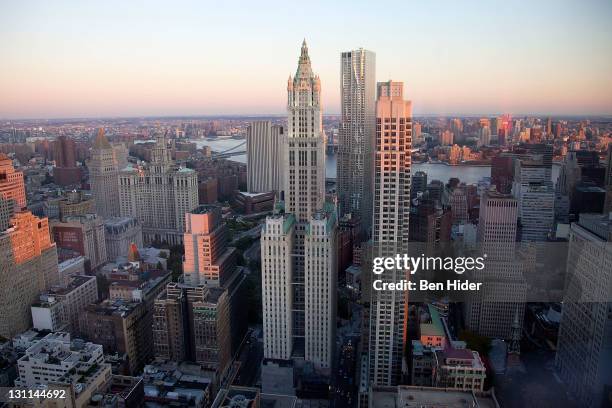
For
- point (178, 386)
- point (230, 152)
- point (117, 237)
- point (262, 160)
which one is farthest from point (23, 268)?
point (230, 152)

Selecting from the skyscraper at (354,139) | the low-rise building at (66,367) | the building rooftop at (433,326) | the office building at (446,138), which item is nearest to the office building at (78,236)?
the low-rise building at (66,367)

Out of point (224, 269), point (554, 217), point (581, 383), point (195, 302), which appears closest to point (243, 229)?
point (224, 269)

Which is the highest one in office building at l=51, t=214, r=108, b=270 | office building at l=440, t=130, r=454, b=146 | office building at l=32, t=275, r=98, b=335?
office building at l=440, t=130, r=454, b=146

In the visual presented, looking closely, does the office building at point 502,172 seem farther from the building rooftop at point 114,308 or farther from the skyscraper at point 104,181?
the skyscraper at point 104,181

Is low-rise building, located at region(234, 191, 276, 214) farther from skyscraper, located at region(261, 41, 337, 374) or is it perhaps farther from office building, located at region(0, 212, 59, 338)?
skyscraper, located at region(261, 41, 337, 374)

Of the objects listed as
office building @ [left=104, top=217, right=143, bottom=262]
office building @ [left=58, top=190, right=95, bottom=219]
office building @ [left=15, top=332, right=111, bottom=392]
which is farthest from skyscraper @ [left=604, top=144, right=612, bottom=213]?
office building @ [left=58, top=190, right=95, bottom=219]

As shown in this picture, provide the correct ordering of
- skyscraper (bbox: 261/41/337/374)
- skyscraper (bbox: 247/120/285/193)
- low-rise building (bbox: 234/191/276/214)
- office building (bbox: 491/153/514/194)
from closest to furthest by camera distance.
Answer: skyscraper (bbox: 261/41/337/374)
office building (bbox: 491/153/514/194)
low-rise building (bbox: 234/191/276/214)
skyscraper (bbox: 247/120/285/193)

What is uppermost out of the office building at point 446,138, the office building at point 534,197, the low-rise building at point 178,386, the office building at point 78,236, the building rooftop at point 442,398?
the office building at point 446,138
